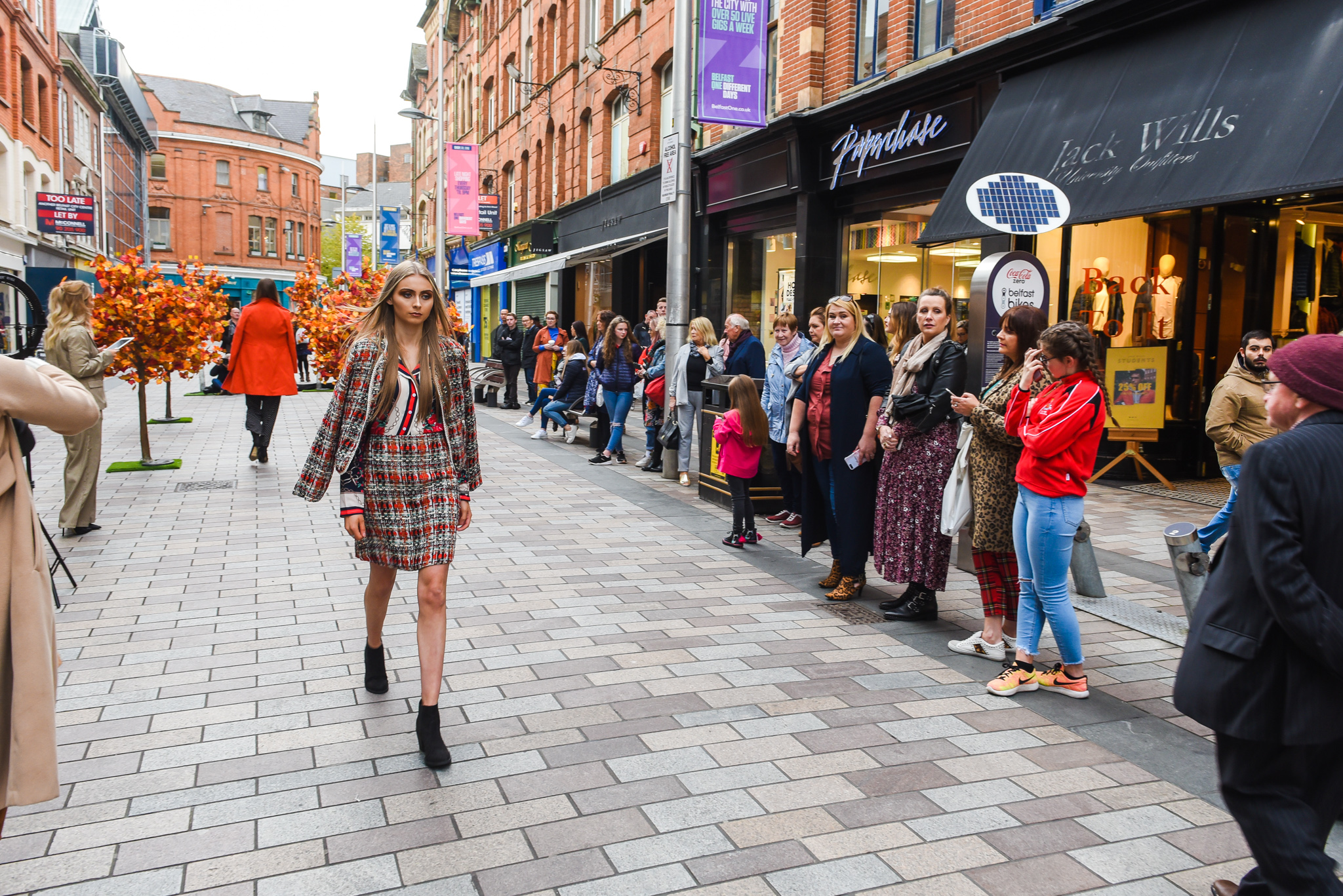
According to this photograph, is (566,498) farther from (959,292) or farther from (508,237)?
(508,237)

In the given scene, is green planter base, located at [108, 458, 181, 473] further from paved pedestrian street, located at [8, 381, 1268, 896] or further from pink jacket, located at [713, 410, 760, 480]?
pink jacket, located at [713, 410, 760, 480]

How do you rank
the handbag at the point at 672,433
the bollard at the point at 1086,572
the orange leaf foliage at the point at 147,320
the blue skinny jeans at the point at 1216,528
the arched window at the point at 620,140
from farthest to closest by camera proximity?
the arched window at the point at 620,140 → the handbag at the point at 672,433 → the orange leaf foliage at the point at 147,320 → the bollard at the point at 1086,572 → the blue skinny jeans at the point at 1216,528

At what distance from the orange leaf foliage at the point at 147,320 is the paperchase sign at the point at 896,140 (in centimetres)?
828

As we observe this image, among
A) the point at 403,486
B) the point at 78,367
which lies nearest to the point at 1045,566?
the point at 403,486

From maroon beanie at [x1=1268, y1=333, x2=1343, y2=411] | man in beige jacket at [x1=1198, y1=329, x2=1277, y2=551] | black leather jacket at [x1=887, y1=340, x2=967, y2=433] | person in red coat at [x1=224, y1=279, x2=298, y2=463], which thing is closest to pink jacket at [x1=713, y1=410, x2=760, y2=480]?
black leather jacket at [x1=887, y1=340, x2=967, y2=433]

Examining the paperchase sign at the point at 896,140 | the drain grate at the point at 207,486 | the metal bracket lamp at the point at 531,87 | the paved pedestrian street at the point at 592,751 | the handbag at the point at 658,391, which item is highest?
the metal bracket lamp at the point at 531,87

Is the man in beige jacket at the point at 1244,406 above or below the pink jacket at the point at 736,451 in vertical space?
above

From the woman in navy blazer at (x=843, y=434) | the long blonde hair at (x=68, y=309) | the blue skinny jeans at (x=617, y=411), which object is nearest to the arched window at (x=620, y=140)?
the blue skinny jeans at (x=617, y=411)

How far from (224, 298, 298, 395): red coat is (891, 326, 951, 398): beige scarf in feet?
24.0

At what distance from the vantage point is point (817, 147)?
14.5 metres

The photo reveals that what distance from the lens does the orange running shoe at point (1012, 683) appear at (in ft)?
15.2

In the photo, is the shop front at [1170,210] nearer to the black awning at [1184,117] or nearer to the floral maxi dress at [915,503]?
the black awning at [1184,117]

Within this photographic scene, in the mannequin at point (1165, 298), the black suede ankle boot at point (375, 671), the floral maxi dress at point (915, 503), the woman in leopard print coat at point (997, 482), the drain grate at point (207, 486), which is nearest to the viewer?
the black suede ankle boot at point (375, 671)

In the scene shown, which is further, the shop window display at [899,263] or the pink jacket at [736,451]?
the shop window display at [899,263]
